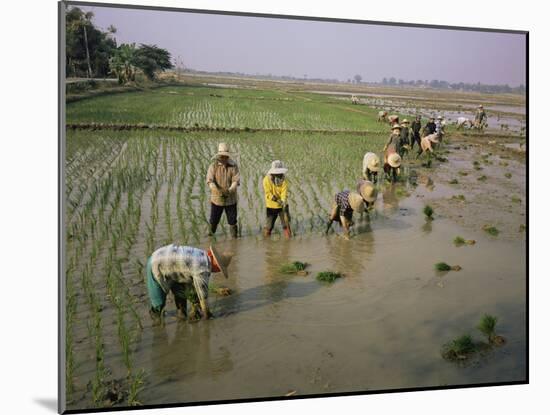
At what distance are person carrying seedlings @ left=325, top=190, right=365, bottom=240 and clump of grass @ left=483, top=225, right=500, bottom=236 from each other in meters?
1.27

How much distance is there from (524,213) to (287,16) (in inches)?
113

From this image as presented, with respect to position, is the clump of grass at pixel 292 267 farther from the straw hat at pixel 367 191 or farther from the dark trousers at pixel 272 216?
the straw hat at pixel 367 191

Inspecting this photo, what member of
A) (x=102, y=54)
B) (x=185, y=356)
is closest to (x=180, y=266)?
(x=185, y=356)

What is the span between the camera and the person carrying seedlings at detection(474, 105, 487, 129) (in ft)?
19.6

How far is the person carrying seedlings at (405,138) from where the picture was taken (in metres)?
6.02

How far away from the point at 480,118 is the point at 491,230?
1.24 meters

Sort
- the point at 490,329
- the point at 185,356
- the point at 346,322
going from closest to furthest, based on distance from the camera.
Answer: the point at 185,356 → the point at 346,322 → the point at 490,329

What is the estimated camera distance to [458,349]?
4723mm

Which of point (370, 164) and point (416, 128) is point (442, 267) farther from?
point (416, 128)

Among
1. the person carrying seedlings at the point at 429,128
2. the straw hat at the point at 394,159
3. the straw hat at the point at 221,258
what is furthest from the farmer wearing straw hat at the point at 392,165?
the straw hat at the point at 221,258

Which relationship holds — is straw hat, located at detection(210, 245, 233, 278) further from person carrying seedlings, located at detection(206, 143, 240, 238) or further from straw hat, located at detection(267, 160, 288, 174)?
straw hat, located at detection(267, 160, 288, 174)

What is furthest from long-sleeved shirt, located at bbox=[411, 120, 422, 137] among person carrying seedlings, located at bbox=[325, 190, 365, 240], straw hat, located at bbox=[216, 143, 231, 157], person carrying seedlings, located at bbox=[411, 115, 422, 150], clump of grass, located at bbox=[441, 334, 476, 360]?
clump of grass, located at bbox=[441, 334, 476, 360]

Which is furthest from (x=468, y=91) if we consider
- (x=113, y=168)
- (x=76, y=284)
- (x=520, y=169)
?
(x=76, y=284)

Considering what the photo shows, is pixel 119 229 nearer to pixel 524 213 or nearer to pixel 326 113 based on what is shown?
pixel 326 113
